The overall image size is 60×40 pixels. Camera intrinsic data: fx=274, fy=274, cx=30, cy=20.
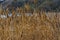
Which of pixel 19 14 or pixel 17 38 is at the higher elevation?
pixel 19 14

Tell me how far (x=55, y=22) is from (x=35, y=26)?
278 millimetres

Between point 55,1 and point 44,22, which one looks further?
point 55,1

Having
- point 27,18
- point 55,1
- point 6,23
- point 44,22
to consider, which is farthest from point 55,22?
point 55,1

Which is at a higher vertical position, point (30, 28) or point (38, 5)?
point (38, 5)

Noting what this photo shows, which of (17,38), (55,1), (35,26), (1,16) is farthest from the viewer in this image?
(55,1)

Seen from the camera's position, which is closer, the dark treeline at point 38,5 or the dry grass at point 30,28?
the dry grass at point 30,28

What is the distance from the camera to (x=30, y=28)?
11.8ft

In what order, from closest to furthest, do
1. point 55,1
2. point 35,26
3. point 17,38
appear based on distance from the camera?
point 17,38 → point 35,26 → point 55,1

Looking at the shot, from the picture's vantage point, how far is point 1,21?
378 centimetres

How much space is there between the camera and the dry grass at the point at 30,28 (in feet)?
11.5

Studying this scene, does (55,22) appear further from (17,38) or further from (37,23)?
(17,38)

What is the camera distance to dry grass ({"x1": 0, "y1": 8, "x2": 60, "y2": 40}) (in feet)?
11.5

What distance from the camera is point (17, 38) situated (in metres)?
3.43

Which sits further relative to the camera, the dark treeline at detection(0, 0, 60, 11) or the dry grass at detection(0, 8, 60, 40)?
the dark treeline at detection(0, 0, 60, 11)
